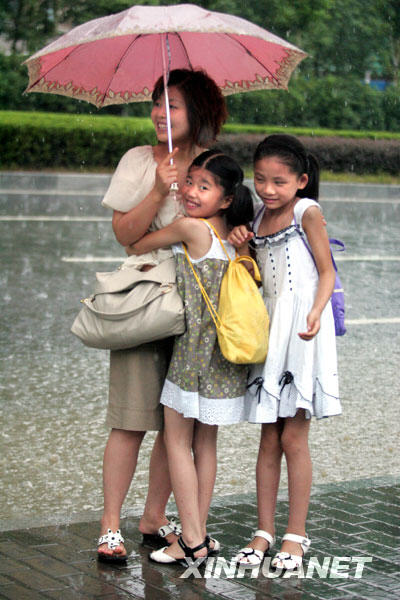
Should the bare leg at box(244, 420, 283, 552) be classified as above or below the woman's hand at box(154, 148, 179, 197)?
below

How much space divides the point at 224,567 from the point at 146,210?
1.34 metres

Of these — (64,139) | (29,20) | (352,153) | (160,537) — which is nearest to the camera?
(160,537)

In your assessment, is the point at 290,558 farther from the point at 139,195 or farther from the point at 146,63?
the point at 146,63

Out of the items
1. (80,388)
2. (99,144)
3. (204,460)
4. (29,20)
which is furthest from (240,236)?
(29,20)

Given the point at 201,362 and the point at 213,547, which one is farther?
the point at 213,547

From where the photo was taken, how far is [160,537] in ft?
13.5

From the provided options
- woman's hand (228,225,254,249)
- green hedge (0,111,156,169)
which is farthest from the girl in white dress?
green hedge (0,111,156,169)

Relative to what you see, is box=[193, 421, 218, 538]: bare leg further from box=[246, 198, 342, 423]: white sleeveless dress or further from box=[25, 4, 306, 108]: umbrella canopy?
box=[25, 4, 306, 108]: umbrella canopy

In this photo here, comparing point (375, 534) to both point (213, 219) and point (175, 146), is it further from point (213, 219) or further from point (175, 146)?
point (175, 146)

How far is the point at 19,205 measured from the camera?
1466cm

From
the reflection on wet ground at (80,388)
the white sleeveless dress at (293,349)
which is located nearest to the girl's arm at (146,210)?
the white sleeveless dress at (293,349)

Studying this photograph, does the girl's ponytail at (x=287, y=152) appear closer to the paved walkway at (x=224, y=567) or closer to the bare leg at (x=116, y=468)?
the bare leg at (x=116, y=468)

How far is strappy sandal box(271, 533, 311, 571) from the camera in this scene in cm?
381

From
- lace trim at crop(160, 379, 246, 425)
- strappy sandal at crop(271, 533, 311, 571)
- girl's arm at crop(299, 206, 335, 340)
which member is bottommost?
strappy sandal at crop(271, 533, 311, 571)
